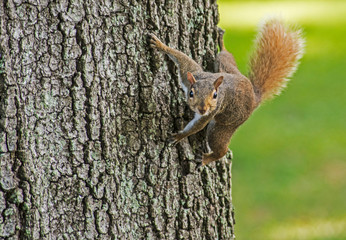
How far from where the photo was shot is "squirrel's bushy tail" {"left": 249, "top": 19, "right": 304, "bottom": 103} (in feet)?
9.86

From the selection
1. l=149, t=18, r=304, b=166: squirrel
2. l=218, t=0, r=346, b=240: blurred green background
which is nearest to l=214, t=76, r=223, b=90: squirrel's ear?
l=149, t=18, r=304, b=166: squirrel

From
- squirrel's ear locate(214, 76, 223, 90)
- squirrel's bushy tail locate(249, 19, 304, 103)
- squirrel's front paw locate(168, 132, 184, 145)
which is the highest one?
squirrel's bushy tail locate(249, 19, 304, 103)

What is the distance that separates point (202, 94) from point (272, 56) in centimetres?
74

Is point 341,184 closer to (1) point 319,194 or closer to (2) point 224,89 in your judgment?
(1) point 319,194

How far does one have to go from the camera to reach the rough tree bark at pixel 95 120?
7.10ft

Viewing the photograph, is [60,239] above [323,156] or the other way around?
the other way around

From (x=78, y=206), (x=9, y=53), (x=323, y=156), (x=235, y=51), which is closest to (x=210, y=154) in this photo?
(x=78, y=206)

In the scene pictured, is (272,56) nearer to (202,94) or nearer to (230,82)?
(230,82)

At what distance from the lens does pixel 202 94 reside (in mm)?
2432

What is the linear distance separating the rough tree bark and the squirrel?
0.23ft

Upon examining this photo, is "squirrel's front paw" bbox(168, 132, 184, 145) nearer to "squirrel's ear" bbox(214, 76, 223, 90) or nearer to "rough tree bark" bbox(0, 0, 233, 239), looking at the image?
"rough tree bark" bbox(0, 0, 233, 239)

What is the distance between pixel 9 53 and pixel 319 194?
304cm

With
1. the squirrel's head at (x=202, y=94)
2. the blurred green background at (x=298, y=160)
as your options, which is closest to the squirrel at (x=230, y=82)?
the squirrel's head at (x=202, y=94)

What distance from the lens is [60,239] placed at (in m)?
2.30
